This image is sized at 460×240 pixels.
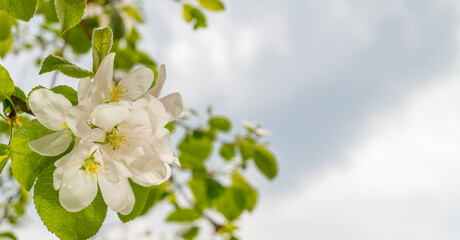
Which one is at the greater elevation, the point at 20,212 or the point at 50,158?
the point at 20,212

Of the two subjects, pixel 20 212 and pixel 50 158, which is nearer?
pixel 50 158

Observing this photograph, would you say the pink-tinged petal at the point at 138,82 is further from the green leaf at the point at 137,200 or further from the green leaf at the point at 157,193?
the green leaf at the point at 157,193

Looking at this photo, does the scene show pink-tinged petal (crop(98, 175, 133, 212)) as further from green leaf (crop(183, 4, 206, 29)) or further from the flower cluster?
green leaf (crop(183, 4, 206, 29))

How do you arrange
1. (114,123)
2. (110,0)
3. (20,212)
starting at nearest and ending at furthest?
(114,123) → (110,0) → (20,212)

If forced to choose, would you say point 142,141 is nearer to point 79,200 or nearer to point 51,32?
point 79,200

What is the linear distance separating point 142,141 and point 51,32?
1422 millimetres

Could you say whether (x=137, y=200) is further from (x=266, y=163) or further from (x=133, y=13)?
(x=133, y=13)

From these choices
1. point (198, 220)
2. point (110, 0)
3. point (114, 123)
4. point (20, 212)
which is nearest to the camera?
point (114, 123)

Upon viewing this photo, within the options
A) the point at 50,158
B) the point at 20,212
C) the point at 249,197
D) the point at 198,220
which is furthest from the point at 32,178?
the point at 20,212

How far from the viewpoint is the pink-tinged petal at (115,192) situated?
19.9 inches

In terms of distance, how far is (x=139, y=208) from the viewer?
555 millimetres

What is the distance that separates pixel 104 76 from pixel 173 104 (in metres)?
0.09

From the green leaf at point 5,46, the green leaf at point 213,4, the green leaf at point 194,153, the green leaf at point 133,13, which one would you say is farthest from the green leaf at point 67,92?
the green leaf at point 133,13

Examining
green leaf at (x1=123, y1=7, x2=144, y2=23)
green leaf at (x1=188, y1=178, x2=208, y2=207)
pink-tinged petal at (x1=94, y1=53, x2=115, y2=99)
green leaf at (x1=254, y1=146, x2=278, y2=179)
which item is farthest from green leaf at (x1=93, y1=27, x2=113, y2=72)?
green leaf at (x1=123, y1=7, x2=144, y2=23)
